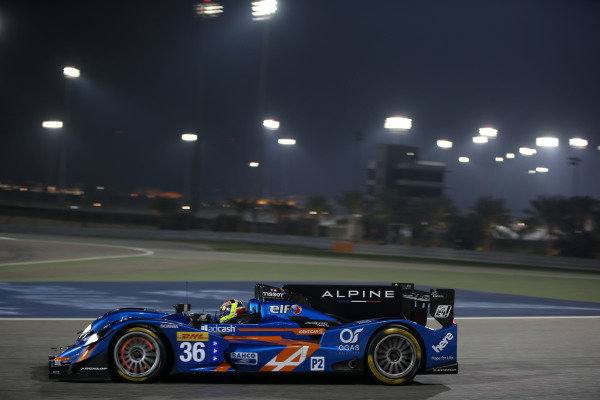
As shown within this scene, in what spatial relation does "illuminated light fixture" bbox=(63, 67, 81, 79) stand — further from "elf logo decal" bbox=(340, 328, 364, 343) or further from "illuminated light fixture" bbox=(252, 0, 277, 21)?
"elf logo decal" bbox=(340, 328, 364, 343)

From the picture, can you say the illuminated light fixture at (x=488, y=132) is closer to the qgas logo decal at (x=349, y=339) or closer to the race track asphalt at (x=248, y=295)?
the race track asphalt at (x=248, y=295)

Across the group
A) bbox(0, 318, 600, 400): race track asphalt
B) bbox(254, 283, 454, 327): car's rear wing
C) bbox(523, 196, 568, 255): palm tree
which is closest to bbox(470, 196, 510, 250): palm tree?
bbox(523, 196, 568, 255): palm tree

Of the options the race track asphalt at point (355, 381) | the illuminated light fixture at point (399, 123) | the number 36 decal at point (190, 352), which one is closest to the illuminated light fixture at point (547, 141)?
the illuminated light fixture at point (399, 123)

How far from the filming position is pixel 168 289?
1465 cm

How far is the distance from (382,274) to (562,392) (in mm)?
15831

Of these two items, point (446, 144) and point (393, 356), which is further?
point (446, 144)

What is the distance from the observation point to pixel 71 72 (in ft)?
161

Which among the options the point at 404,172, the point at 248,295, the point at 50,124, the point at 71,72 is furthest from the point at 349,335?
the point at 404,172

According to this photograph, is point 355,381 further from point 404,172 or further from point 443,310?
point 404,172

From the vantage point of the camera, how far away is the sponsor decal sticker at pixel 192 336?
574 cm

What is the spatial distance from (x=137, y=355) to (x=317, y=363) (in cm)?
174

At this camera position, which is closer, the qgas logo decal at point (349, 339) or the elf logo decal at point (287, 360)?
the elf logo decal at point (287, 360)

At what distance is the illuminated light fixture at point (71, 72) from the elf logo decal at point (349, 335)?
48.0m

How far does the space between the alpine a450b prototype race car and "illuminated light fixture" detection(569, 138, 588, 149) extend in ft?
130
